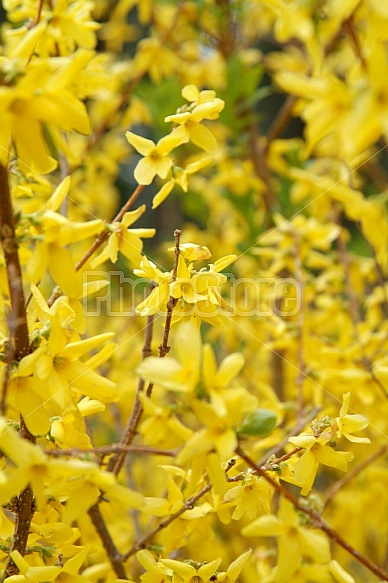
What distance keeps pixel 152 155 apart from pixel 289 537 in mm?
600

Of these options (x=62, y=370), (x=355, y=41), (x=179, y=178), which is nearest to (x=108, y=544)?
(x=62, y=370)

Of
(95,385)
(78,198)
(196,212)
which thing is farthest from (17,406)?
(196,212)

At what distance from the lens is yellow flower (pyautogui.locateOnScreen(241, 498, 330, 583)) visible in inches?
25.8

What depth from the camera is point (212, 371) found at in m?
0.62

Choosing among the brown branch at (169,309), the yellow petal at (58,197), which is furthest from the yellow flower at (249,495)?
the yellow petal at (58,197)

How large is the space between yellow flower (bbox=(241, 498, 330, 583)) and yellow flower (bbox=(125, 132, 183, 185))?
52 cm

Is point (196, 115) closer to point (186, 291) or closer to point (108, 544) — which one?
point (186, 291)

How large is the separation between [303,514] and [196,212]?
5.05 ft

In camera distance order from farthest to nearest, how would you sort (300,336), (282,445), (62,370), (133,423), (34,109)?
(300,336)
(282,445)
(133,423)
(62,370)
(34,109)

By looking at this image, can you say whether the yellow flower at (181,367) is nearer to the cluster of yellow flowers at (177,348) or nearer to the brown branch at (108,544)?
the cluster of yellow flowers at (177,348)

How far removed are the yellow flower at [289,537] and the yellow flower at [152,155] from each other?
0.52 metres

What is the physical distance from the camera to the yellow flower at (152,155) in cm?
93

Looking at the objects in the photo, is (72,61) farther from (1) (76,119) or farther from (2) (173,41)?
(2) (173,41)

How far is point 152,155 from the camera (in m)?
0.95
